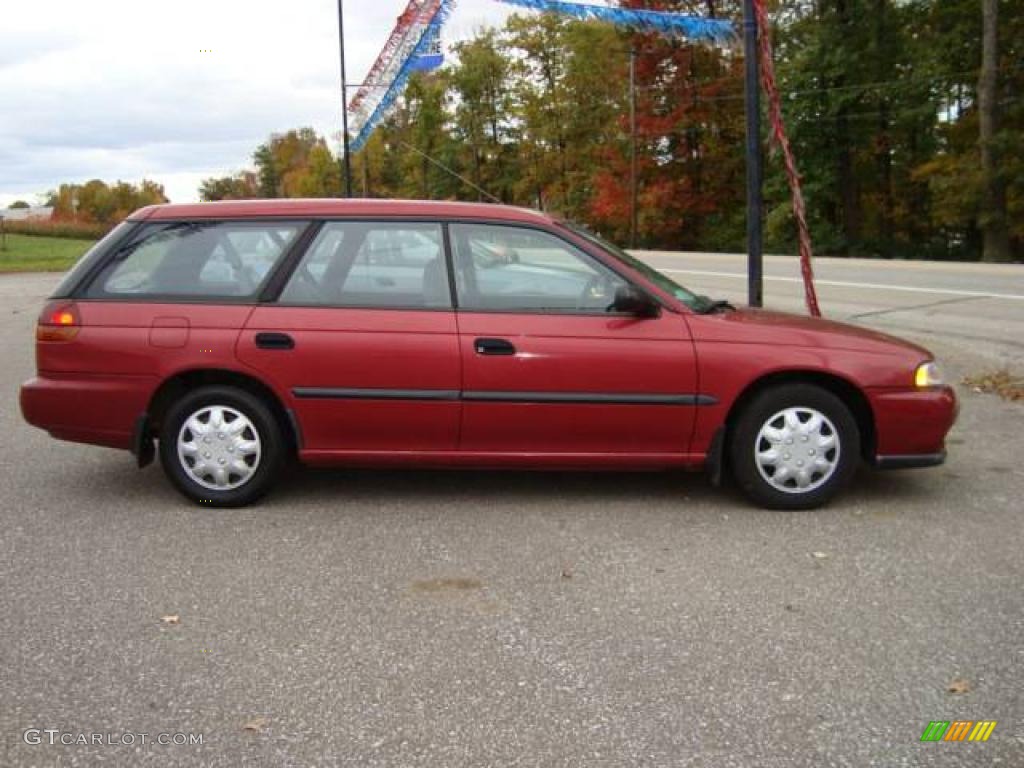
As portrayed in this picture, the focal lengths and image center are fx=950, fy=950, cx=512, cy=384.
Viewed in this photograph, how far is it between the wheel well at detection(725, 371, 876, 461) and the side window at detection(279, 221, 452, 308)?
Answer: 1.57 m

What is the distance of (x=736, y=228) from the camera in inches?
1677

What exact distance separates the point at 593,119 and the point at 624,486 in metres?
49.5

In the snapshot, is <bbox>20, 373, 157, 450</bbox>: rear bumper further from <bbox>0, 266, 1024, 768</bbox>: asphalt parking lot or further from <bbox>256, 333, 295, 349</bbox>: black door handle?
<bbox>256, 333, 295, 349</bbox>: black door handle

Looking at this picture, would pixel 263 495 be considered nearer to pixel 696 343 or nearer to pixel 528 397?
pixel 528 397

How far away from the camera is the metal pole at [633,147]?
40.9m

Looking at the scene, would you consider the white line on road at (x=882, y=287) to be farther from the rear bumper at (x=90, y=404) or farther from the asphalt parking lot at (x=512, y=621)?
the rear bumper at (x=90, y=404)

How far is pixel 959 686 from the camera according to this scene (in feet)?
10.0

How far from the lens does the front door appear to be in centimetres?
469

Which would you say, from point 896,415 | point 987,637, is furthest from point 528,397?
point 987,637

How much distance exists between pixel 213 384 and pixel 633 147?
38.9 metres

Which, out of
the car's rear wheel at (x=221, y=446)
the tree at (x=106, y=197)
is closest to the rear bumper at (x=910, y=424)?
the car's rear wheel at (x=221, y=446)

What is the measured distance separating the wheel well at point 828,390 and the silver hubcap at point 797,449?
0.52ft

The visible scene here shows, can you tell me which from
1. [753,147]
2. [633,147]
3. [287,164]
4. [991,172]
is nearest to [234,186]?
[287,164]

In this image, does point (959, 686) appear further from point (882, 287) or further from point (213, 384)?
point (882, 287)
